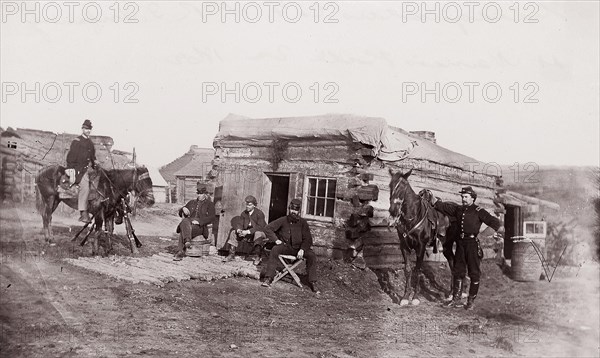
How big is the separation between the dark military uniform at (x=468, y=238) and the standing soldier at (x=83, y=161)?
397cm

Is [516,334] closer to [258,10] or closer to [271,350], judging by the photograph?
[271,350]

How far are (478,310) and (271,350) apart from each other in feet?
7.87

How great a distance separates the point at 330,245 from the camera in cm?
584

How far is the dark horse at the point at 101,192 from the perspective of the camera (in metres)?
5.36

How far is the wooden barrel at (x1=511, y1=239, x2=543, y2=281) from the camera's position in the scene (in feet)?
17.7

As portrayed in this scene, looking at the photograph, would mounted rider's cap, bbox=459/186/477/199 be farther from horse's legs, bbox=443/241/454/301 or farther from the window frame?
the window frame

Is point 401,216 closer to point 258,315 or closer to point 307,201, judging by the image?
point 307,201

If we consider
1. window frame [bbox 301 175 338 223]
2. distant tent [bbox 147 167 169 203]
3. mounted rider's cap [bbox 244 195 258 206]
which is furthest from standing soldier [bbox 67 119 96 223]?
window frame [bbox 301 175 338 223]

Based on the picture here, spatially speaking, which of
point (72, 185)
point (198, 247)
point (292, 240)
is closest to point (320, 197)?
point (292, 240)

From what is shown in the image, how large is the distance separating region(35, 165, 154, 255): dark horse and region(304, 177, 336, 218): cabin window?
76.8 inches

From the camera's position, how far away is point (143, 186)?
18.5 ft

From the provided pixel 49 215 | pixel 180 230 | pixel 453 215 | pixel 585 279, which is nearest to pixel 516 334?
pixel 585 279

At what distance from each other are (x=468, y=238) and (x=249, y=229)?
2699mm

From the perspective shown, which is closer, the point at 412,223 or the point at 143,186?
the point at 412,223
